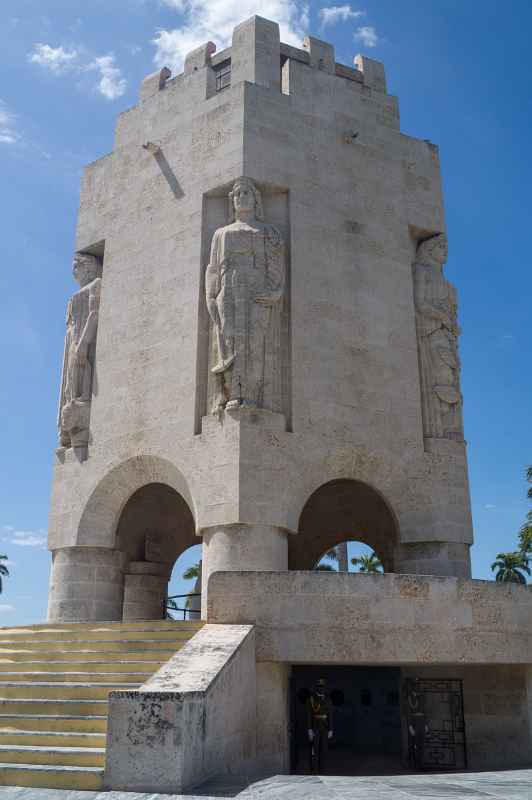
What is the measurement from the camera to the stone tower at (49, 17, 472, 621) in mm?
13219

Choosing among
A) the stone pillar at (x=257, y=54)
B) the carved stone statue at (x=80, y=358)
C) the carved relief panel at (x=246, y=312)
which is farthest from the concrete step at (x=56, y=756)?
the stone pillar at (x=257, y=54)

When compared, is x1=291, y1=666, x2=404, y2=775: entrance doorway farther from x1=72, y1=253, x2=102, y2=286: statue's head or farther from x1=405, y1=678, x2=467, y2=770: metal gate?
x1=72, y1=253, x2=102, y2=286: statue's head

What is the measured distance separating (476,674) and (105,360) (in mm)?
8842

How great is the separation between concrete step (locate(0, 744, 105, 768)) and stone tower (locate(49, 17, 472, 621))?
4991mm

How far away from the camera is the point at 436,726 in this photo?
1214 centimetres

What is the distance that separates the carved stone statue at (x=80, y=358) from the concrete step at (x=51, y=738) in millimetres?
7614

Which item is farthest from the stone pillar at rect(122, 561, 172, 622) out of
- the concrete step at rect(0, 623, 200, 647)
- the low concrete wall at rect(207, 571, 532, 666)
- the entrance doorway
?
the low concrete wall at rect(207, 571, 532, 666)

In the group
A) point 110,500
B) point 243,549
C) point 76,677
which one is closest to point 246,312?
point 243,549

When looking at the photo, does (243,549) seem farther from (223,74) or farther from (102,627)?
(223,74)

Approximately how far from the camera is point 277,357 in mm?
13531

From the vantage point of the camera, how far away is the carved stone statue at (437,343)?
14.9 metres

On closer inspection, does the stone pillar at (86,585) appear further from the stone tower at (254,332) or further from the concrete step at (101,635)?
the concrete step at (101,635)

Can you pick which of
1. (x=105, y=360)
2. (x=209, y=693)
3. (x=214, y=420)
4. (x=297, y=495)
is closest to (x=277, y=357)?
(x=214, y=420)

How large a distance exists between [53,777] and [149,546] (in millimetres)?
9740
